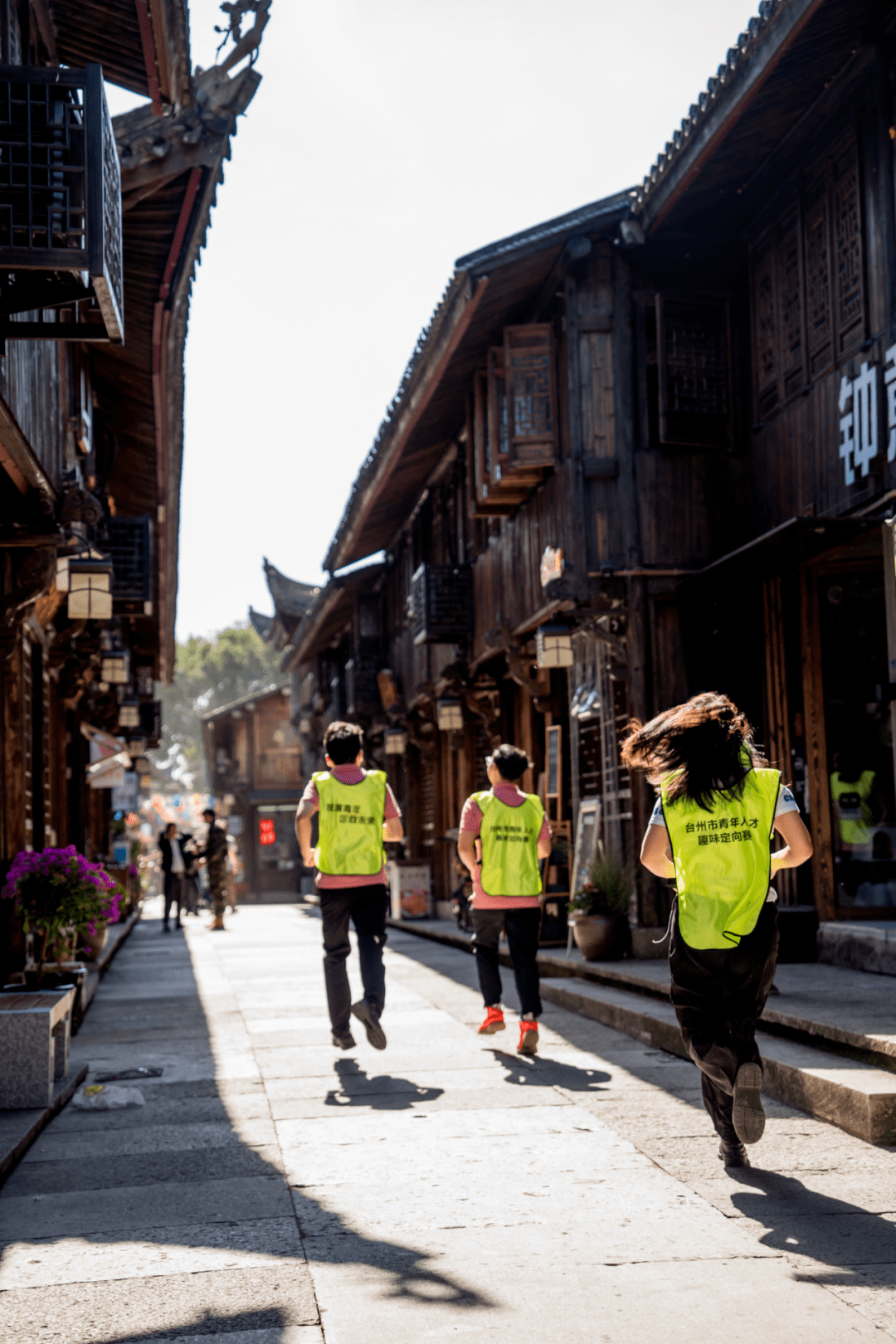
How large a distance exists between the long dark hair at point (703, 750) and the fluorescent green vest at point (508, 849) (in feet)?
10.9

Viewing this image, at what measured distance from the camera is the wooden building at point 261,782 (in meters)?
52.0

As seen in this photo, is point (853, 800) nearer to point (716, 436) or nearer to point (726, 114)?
point (716, 436)

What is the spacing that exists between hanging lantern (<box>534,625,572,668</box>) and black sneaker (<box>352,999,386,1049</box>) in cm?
636

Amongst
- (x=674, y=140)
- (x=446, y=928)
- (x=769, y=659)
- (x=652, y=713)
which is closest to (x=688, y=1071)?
(x=769, y=659)

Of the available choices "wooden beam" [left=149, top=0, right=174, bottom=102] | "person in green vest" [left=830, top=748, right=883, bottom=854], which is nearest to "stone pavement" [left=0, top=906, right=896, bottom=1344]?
"person in green vest" [left=830, top=748, right=883, bottom=854]

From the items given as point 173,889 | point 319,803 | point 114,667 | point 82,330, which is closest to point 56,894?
point 319,803

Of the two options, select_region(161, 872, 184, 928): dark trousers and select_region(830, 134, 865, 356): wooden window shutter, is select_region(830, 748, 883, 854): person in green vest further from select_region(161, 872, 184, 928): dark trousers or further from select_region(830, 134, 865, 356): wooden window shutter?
select_region(161, 872, 184, 928): dark trousers

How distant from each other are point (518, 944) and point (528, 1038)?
56cm

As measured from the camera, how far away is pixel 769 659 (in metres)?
12.2

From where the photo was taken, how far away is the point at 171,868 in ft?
91.1

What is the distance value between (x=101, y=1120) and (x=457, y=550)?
1486cm

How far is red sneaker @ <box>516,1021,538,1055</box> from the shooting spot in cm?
846

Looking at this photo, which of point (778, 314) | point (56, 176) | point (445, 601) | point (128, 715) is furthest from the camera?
point (128, 715)

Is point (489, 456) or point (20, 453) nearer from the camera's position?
point (20, 453)
